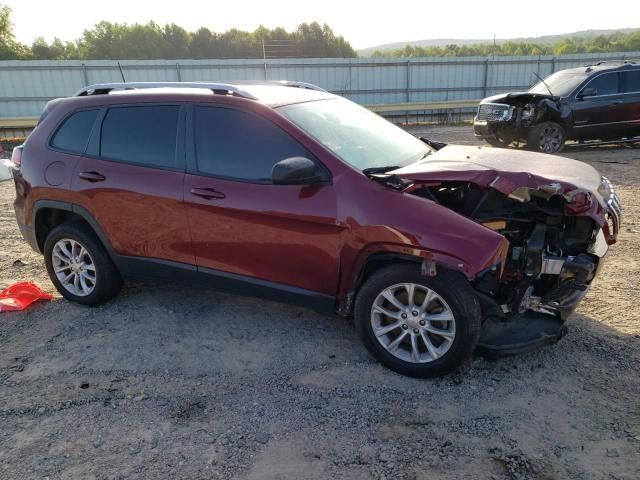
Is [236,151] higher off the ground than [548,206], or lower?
higher

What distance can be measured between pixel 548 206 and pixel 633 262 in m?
2.35

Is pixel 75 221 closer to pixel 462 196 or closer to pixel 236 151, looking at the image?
pixel 236 151

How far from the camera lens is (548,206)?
10.7 feet

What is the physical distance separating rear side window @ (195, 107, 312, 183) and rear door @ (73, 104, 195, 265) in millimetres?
207

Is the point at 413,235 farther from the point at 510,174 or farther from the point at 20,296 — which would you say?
the point at 20,296

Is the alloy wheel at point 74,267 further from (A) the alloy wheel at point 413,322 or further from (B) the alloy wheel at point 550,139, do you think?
(B) the alloy wheel at point 550,139

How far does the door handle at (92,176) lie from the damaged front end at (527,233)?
7.81 ft

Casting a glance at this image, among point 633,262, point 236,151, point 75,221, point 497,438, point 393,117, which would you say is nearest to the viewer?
point 497,438

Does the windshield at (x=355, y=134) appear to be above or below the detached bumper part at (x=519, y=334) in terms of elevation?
above

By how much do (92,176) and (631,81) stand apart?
11.6m

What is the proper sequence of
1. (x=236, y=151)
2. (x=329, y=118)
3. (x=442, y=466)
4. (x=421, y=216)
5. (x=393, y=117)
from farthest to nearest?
(x=393, y=117) → (x=329, y=118) → (x=236, y=151) → (x=421, y=216) → (x=442, y=466)

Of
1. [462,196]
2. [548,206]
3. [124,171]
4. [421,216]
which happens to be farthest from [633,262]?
[124,171]

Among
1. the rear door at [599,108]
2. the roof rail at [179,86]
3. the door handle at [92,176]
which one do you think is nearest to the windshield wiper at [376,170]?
the roof rail at [179,86]

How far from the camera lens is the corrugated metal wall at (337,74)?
1966 centimetres
